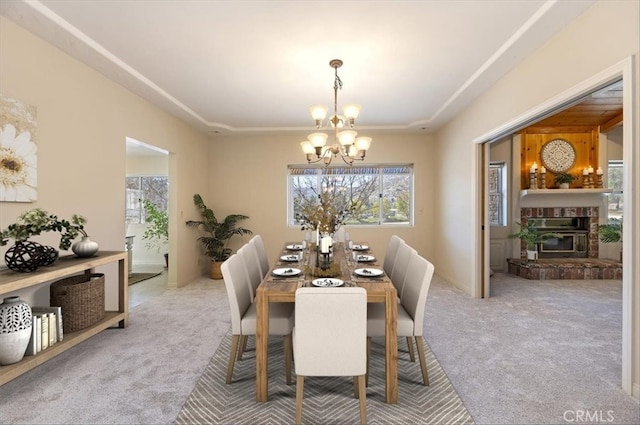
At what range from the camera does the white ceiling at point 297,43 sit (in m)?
2.25

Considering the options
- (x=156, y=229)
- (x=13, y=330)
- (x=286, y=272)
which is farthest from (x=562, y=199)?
(x=156, y=229)

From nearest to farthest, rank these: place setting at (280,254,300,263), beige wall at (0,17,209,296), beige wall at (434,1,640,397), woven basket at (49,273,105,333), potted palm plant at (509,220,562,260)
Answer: beige wall at (434,1,640,397) < beige wall at (0,17,209,296) < woven basket at (49,273,105,333) < place setting at (280,254,300,263) < potted palm plant at (509,220,562,260)

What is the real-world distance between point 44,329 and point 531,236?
21.5ft

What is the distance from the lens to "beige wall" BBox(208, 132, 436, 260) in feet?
19.1

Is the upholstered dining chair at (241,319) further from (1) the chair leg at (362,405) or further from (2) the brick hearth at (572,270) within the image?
(2) the brick hearth at (572,270)

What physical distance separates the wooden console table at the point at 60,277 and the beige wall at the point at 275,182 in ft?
8.96

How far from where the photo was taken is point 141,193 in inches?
268

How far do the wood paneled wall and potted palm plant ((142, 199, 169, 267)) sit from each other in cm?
695

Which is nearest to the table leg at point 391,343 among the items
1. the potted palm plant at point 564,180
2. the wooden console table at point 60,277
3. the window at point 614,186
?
the wooden console table at point 60,277

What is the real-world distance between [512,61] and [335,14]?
6.25ft

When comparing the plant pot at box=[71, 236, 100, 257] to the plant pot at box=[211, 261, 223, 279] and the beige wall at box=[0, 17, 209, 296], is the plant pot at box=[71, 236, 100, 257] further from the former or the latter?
the plant pot at box=[211, 261, 223, 279]

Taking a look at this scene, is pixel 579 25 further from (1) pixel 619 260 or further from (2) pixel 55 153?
(1) pixel 619 260

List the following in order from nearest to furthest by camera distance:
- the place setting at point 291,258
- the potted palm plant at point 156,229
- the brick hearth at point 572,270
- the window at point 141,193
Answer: the place setting at point 291,258 < the brick hearth at point 572,270 < the potted palm plant at point 156,229 < the window at point 141,193

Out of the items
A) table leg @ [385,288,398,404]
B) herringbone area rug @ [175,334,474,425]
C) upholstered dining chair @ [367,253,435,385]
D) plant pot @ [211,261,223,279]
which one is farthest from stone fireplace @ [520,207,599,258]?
plant pot @ [211,261,223,279]
